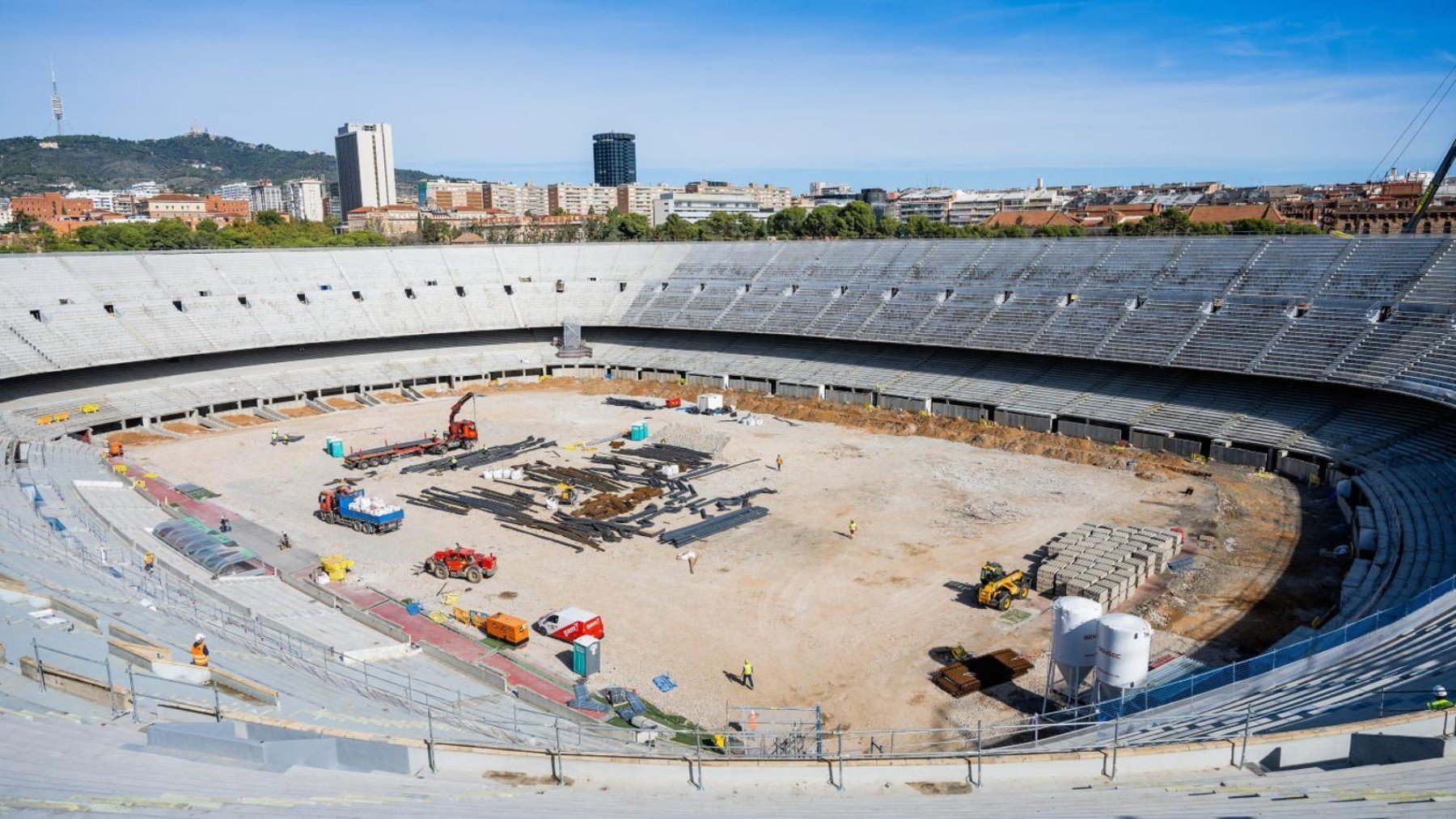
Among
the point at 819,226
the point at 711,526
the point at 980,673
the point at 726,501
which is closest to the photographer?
the point at 980,673

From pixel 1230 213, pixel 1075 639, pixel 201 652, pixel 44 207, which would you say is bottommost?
pixel 1075 639

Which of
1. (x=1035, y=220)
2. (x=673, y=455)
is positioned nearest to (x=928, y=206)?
(x=1035, y=220)

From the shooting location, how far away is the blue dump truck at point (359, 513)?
31.0m

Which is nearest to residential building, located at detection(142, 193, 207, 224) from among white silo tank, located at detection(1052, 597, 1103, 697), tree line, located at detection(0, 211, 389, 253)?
tree line, located at detection(0, 211, 389, 253)

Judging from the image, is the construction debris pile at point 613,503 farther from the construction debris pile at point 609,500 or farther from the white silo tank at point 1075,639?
the white silo tank at point 1075,639

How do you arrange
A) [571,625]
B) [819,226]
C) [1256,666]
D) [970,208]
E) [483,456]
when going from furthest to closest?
[970,208] → [819,226] → [483,456] → [571,625] → [1256,666]

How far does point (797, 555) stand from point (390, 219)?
6432 inches

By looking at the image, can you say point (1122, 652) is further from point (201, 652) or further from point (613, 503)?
point (613, 503)

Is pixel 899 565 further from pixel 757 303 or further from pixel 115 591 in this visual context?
pixel 757 303

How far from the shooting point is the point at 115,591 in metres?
20.3

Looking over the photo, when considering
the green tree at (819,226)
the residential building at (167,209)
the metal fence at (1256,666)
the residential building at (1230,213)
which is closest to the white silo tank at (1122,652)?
the metal fence at (1256,666)

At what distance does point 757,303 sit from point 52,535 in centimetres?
4307

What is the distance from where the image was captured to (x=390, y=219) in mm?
171875

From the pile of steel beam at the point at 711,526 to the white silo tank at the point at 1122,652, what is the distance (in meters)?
15.5
